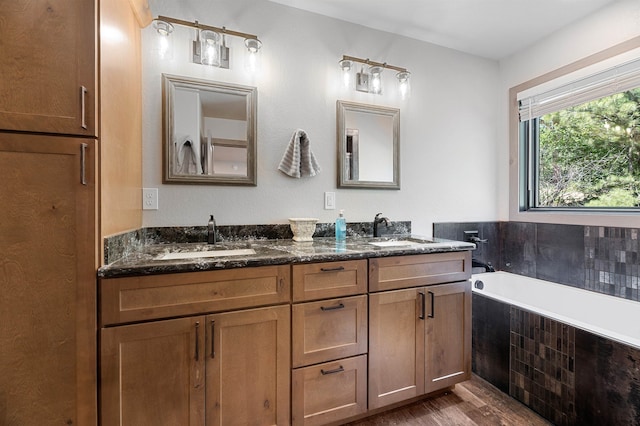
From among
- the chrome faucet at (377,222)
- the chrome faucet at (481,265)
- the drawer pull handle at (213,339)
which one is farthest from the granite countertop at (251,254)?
the chrome faucet at (481,265)

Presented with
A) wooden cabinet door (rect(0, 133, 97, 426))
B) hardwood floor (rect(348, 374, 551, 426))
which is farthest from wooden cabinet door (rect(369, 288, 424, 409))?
wooden cabinet door (rect(0, 133, 97, 426))

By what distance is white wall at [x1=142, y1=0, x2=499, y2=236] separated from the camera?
5.67ft

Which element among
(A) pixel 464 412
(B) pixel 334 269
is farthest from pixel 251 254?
(A) pixel 464 412

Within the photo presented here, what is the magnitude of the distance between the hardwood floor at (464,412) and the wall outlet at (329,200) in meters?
1.33

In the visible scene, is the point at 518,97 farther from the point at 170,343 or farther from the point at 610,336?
the point at 170,343

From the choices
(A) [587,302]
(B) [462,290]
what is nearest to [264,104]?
(B) [462,290]

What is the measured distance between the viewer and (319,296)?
4.59 feet

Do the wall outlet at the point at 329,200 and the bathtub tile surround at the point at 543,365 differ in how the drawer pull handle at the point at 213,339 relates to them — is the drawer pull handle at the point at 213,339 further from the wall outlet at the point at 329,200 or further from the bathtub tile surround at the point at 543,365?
the bathtub tile surround at the point at 543,365

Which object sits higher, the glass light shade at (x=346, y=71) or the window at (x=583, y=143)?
the glass light shade at (x=346, y=71)

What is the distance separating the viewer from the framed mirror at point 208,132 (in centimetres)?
170

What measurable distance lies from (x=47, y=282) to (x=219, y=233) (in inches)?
33.5

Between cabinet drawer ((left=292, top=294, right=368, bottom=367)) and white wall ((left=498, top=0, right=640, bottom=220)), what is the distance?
6.31 ft

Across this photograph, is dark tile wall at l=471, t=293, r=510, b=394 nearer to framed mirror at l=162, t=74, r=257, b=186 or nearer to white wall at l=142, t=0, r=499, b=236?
white wall at l=142, t=0, r=499, b=236

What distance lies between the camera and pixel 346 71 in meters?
2.05
